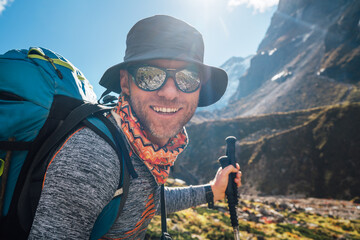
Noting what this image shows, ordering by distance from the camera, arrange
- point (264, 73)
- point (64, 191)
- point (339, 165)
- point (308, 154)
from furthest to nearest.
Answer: point (264, 73) → point (308, 154) → point (339, 165) → point (64, 191)

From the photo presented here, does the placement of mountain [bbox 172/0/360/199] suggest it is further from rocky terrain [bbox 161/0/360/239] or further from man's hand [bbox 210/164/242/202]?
man's hand [bbox 210/164/242/202]

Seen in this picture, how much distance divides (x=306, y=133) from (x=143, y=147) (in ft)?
110

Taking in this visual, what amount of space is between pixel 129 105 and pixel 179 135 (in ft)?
2.50

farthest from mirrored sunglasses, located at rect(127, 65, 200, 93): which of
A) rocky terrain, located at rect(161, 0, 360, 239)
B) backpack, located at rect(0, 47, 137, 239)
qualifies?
rocky terrain, located at rect(161, 0, 360, 239)

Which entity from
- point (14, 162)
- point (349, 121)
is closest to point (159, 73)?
point (14, 162)

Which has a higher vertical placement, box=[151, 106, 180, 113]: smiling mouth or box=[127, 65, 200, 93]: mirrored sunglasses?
box=[127, 65, 200, 93]: mirrored sunglasses

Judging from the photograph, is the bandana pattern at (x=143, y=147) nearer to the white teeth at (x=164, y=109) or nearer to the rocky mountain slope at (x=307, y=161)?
the white teeth at (x=164, y=109)

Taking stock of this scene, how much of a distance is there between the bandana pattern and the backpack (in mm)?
169

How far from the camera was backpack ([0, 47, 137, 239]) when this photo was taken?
1.41 meters

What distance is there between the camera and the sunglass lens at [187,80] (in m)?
2.04

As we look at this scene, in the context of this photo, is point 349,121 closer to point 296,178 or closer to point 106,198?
point 296,178

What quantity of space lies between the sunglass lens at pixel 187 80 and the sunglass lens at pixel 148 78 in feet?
0.71

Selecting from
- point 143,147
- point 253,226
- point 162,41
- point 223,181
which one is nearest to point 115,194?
point 143,147

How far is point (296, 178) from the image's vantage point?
23.3 m
